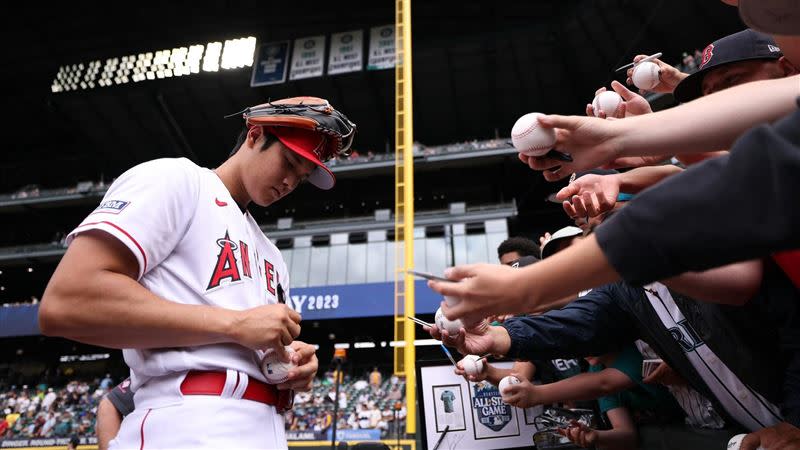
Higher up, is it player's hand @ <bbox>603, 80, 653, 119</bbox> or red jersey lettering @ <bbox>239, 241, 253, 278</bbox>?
player's hand @ <bbox>603, 80, 653, 119</bbox>

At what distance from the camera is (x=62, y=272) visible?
113 cm

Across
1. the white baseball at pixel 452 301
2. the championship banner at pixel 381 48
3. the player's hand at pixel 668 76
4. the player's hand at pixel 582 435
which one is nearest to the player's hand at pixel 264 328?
the white baseball at pixel 452 301

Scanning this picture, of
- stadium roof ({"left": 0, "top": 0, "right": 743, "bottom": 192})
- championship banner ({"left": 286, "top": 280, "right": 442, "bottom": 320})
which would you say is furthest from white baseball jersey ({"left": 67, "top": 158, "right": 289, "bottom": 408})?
stadium roof ({"left": 0, "top": 0, "right": 743, "bottom": 192})

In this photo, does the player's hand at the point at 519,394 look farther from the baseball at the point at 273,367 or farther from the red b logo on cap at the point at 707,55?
the red b logo on cap at the point at 707,55

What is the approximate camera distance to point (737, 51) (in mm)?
1633

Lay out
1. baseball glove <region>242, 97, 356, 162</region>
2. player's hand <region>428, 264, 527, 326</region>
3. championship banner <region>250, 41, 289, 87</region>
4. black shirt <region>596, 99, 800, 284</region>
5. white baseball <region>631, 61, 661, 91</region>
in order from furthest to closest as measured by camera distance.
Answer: championship banner <region>250, 41, 289, 87</region>
white baseball <region>631, 61, 661, 91</region>
baseball glove <region>242, 97, 356, 162</region>
player's hand <region>428, 264, 527, 326</region>
black shirt <region>596, 99, 800, 284</region>

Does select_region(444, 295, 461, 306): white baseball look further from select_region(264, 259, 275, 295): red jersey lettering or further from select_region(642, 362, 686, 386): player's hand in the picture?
select_region(642, 362, 686, 386): player's hand

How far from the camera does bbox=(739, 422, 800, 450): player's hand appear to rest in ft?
4.14

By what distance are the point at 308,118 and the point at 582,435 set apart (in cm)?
167

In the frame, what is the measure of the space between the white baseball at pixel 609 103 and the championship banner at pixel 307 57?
2315 cm

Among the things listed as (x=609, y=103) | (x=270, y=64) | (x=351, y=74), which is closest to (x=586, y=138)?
(x=609, y=103)

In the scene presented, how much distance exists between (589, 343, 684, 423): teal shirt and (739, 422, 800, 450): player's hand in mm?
831

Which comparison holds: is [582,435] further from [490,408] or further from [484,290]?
[484,290]

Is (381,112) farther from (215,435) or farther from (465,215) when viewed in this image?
(215,435)
